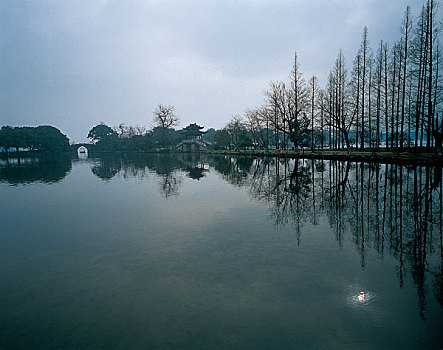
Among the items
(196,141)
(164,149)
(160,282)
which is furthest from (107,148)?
(160,282)

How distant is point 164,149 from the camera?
8925 centimetres

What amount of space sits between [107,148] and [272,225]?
5112 inches

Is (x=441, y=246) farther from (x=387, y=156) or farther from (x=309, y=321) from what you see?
(x=387, y=156)

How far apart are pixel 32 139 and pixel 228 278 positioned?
356 feet

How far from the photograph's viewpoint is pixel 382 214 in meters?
8.64

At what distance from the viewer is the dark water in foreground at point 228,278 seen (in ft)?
11.5

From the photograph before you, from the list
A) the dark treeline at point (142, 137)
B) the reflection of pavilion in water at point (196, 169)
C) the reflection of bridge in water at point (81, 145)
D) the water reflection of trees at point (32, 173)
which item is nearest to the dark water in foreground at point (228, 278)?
the reflection of pavilion in water at point (196, 169)

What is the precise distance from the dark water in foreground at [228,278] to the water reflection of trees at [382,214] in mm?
47

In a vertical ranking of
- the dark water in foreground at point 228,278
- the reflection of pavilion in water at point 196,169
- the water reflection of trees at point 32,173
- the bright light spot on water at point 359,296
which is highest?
the water reflection of trees at point 32,173

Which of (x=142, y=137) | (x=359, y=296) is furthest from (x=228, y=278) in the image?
(x=142, y=137)

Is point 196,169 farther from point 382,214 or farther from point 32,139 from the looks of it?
point 32,139

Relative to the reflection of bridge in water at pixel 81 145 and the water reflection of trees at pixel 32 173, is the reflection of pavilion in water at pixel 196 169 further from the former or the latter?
the reflection of bridge in water at pixel 81 145

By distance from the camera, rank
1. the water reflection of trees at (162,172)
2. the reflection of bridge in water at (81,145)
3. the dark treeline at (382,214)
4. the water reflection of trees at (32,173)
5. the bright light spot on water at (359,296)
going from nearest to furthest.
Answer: the bright light spot on water at (359,296) → the dark treeline at (382,214) → the water reflection of trees at (162,172) → the water reflection of trees at (32,173) → the reflection of bridge in water at (81,145)

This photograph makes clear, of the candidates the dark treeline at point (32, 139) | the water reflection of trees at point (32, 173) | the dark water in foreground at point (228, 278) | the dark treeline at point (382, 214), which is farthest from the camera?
the dark treeline at point (32, 139)
